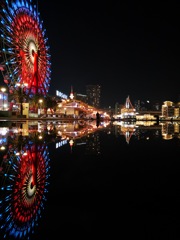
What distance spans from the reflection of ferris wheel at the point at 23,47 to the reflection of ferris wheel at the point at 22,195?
33.1 m

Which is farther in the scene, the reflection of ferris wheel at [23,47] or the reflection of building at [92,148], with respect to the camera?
the reflection of ferris wheel at [23,47]

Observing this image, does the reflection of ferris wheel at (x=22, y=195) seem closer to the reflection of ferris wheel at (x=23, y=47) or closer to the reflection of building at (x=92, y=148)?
the reflection of building at (x=92, y=148)

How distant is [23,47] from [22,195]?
36750 millimetres

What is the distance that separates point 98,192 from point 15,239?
55.5 inches

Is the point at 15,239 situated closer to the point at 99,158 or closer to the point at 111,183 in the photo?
the point at 111,183

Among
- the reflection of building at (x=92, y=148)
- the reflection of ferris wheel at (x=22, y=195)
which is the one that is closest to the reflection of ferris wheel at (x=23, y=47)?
the reflection of building at (x=92, y=148)

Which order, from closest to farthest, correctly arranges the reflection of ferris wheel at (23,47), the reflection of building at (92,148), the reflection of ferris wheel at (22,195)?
the reflection of ferris wheel at (22,195) < the reflection of building at (92,148) < the reflection of ferris wheel at (23,47)

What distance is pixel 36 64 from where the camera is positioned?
42281mm

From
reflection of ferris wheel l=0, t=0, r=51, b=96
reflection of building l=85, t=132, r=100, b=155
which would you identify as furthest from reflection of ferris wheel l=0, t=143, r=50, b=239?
reflection of ferris wheel l=0, t=0, r=51, b=96

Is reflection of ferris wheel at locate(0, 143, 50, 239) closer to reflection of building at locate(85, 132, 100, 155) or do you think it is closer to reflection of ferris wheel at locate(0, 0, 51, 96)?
reflection of building at locate(85, 132, 100, 155)

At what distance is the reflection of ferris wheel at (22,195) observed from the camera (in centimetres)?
235

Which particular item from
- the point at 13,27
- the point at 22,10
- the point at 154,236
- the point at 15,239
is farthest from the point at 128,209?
the point at 22,10

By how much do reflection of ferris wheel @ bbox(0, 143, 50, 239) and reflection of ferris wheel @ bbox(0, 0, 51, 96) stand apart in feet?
108

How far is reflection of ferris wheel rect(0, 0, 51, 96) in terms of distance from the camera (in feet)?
114
